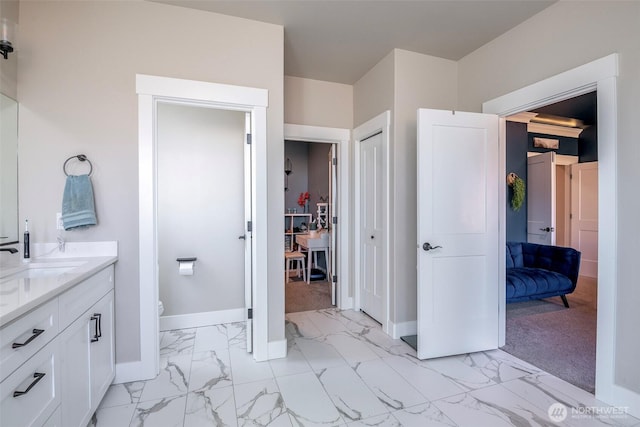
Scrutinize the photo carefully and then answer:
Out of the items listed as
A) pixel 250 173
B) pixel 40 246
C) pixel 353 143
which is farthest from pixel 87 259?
pixel 353 143

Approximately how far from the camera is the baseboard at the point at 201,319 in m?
3.02

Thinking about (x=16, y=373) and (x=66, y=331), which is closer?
(x=16, y=373)

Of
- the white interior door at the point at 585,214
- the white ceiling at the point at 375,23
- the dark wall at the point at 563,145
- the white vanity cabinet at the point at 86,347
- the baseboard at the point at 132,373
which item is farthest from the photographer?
the white interior door at the point at 585,214

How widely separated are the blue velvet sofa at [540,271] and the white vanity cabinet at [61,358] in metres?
3.65

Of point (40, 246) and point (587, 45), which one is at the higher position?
point (587, 45)

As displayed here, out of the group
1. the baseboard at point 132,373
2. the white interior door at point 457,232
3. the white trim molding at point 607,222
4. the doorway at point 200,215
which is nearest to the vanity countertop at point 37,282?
the baseboard at point 132,373

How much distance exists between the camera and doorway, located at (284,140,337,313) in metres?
3.87

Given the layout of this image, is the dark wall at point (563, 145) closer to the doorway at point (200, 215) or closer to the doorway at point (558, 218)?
the doorway at point (558, 218)

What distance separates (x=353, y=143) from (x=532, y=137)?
344 cm

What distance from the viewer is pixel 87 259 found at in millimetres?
1941

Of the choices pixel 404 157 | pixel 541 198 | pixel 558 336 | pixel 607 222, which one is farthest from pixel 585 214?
pixel 404 157

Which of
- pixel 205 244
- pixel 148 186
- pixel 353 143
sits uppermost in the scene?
pixel 353 143

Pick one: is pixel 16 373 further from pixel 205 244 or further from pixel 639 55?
pixel 639 55

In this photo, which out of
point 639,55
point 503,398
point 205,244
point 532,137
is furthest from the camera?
point 532,137
